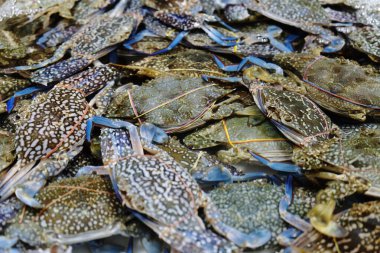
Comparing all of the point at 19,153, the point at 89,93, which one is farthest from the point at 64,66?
the point at 19,153

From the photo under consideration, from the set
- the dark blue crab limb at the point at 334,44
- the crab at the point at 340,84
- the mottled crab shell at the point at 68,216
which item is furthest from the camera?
the dark blue crab limb at the point at 334,44

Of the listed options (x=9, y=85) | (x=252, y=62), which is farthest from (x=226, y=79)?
(x=9, y=85)

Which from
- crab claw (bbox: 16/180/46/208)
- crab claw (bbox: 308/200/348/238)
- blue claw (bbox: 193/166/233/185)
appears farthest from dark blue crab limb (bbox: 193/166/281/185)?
crab claw (bbox: 16/180/46/208)

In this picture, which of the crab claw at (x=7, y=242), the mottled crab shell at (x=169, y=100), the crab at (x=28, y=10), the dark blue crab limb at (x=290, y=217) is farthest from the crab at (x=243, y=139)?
the crab at (x=28, y=10)

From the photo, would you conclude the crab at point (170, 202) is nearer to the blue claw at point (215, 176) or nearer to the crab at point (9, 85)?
the blue claw at point (215, 176)

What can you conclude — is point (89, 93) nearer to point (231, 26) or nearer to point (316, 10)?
point (231, 26)

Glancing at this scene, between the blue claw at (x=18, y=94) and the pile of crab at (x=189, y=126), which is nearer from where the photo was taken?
the pile of crab at (x=189, y=126)
